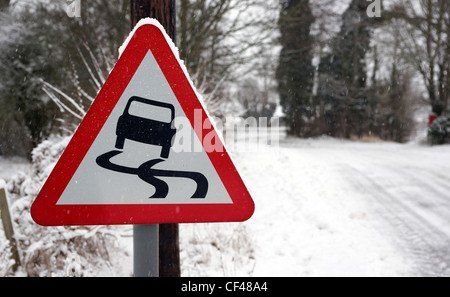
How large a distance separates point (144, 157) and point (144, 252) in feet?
1.38

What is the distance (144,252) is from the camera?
1.27 m

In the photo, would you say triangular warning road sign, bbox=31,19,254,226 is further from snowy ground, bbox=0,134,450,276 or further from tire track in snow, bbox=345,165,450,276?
A: tire track in snow, bbox=345,165,450,276

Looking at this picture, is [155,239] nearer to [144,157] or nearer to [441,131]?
[144,157]

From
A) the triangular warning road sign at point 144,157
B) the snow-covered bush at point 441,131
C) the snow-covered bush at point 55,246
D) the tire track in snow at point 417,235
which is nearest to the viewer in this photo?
the triangular warning road sign at point 144,157

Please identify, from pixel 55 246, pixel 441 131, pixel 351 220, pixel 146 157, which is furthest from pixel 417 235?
pixel 441 131

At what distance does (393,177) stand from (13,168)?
9.74 meters

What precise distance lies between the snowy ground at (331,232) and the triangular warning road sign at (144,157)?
2039 mm

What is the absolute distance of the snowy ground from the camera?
3213mm

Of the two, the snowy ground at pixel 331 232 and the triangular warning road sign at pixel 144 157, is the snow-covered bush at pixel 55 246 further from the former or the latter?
the triangular warning road sign at pixel 144 157

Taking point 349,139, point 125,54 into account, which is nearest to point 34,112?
point 125,54

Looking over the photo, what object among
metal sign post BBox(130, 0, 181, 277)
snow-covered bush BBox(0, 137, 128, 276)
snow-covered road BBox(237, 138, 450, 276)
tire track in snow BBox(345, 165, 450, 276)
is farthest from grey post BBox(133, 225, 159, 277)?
tire track in snow BBox(345, 165, 450, 276)

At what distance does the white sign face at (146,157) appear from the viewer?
3.93 feet

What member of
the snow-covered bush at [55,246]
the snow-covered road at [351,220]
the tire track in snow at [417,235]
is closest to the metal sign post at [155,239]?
the snow-covered bush at [55,246]
